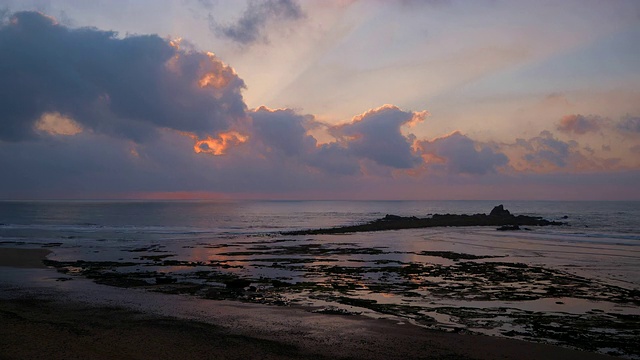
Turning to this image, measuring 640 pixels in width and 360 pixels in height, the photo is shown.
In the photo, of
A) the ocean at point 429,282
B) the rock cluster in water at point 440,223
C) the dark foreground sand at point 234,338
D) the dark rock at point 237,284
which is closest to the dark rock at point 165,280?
the ocean at point 429,282

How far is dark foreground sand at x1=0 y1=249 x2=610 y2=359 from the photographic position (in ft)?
35.3

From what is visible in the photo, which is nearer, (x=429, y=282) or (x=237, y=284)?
(x=237, y=284)

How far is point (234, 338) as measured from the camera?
1203 cm

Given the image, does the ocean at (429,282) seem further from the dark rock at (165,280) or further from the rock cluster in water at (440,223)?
the rock cluster in water at (440,223)

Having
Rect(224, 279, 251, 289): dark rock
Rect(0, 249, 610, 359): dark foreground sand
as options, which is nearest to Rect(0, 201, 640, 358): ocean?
Rect(224, 279, 251, 289): dark rock

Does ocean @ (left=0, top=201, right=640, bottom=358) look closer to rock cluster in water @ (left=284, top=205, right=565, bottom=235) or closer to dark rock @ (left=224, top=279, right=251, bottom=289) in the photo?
dark rock @ (left=224, top=279, right=251, bottom=289)

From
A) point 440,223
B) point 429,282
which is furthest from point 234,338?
point 440,223

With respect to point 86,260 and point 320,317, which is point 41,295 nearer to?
point 320,317

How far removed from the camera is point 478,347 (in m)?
11.4

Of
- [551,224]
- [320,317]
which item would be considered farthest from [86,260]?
[551,224]

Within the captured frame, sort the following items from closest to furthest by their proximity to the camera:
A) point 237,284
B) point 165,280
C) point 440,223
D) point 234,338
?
point 234,338
point 237,284
point 165,280
point 440,223

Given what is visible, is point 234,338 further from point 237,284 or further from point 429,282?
point 429,282

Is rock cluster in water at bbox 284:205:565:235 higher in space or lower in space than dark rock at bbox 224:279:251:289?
higher

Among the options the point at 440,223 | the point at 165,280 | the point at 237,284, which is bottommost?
the point at 165,280
